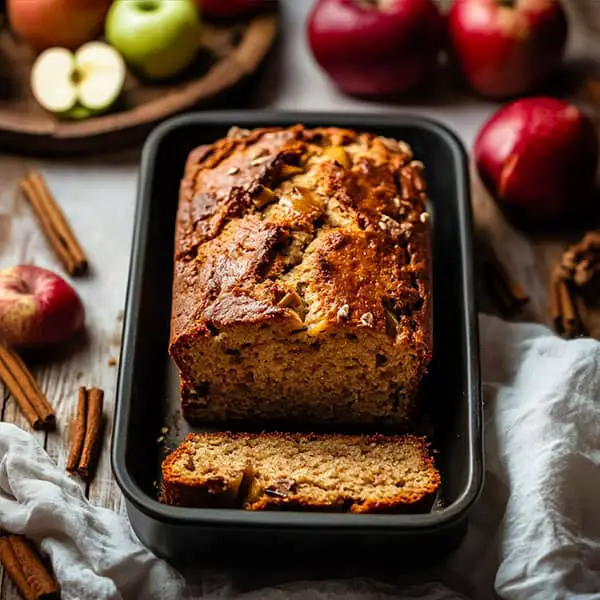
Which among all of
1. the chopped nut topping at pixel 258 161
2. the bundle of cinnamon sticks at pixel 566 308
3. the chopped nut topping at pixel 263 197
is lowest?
the bundle of cinnamon sticks at pixel 566 308

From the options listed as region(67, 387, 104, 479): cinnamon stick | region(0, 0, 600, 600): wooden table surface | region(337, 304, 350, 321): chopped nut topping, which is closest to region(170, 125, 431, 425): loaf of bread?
region(337, 304, 350, 321): chopped nut topping

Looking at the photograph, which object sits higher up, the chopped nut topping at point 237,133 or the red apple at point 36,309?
the chopped nut topping at point 237,133

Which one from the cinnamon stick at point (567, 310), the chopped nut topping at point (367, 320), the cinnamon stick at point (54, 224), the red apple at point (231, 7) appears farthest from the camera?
the red apple at point (231, 7)

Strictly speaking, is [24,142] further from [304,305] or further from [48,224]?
[304,305]

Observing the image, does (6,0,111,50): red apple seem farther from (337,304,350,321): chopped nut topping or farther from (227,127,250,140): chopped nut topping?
(337,304,350,321): chopped nut topping

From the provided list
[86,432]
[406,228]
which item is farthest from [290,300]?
[86,432]

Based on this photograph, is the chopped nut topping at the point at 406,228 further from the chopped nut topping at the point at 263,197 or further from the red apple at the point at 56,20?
the red apple at the point at 56,20

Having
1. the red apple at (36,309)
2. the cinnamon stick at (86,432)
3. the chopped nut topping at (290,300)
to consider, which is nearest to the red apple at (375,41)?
the red apple at (36,309)

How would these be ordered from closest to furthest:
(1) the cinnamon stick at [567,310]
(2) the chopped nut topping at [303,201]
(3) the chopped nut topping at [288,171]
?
(2) the chopped nut topping at [303,201], (3) the chopped nut topping at [288,171], (1) the cinnamon stick at [567,310]
